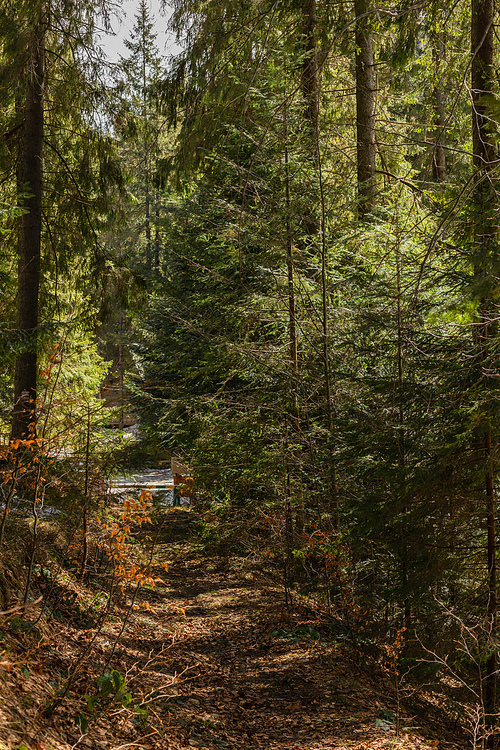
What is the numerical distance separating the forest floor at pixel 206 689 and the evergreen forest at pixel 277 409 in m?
0.04

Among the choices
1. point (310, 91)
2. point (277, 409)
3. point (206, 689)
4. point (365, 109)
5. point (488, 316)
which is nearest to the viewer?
point (488, 316)

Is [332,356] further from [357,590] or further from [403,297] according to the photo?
[357,590]

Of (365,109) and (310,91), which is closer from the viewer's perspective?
(310,91)

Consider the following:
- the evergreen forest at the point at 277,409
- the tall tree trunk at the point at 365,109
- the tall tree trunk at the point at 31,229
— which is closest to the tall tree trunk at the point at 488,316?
the evergreen forest at the point at 277,409

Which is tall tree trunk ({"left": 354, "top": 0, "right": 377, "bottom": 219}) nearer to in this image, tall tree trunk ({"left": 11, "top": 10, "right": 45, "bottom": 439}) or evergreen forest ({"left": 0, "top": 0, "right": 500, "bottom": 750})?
evergreen forest ({"left": 0, "top": 0, "right": 500, "bottom": 750})

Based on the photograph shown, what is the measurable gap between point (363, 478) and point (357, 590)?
114 centimetres

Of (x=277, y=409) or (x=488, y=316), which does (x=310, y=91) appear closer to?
(x=277, y=409)

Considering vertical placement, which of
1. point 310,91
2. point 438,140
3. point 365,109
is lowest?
point 438,140

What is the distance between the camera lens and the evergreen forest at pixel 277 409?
470cm

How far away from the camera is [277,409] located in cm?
757

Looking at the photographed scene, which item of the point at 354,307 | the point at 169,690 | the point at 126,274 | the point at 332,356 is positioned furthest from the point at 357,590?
the point at 126,274

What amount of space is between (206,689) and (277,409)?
128 inches

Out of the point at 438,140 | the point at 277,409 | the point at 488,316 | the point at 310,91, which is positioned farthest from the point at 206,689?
the point at 310,91

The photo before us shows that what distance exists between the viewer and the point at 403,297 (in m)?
6.34
